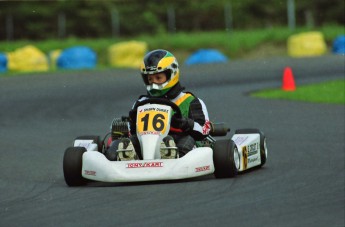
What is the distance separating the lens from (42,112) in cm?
1594

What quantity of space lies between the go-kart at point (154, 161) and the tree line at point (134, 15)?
30.3m

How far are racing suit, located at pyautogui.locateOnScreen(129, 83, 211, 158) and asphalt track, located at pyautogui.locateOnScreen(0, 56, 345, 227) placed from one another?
1.24ft

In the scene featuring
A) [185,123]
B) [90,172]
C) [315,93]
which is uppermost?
[185,123]

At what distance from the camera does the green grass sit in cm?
1628

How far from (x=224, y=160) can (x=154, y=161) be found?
57 centimetres

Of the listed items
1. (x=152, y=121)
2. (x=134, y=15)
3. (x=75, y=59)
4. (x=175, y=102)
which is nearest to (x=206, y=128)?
(x=175, y=102)

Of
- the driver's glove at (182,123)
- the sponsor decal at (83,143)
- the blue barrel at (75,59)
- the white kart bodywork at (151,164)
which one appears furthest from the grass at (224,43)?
the white kart bodywork at (151,164)

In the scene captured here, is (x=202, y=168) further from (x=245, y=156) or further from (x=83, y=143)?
(x=83, y=143)

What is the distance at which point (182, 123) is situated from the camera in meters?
8.50

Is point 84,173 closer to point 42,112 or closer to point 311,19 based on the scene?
point 42,112

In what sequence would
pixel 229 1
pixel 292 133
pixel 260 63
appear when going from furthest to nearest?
1. pixel 229 1
2. pixel 260 63
3. pixel 292 133

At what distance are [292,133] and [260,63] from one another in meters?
14.1

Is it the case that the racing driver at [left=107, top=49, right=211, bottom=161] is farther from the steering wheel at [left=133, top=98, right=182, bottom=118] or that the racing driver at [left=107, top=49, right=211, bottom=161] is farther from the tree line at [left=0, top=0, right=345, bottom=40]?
the tree line at [left=0, top=0, right=345, bottom=40]

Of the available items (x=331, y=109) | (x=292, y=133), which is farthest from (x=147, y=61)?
(x=331, y=109)
